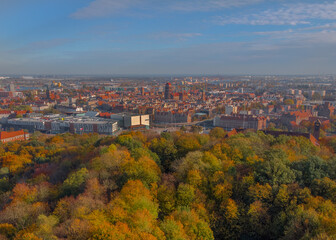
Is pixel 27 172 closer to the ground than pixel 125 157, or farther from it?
closer to the ground

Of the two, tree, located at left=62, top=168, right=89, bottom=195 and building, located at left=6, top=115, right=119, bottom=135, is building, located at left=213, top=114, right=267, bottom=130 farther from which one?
tree, located at left=62, top=168, right=89, bottom=195

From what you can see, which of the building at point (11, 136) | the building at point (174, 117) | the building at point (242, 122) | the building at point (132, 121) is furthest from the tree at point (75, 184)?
the building at point (174, 117)

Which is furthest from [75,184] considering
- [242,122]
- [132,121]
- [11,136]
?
[242,122]

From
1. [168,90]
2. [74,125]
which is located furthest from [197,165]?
[168,90]

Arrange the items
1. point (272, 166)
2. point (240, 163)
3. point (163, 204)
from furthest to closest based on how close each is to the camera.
A: point (240, 163) → point (272, 166) → point (163, 204)

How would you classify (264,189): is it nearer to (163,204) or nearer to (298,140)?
(163,204)

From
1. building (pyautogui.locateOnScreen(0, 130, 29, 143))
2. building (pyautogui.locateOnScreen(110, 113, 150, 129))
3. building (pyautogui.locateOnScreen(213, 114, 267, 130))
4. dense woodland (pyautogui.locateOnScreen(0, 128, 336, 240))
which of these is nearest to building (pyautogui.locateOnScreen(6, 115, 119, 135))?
building (pyautogui.locateOnScreen(110, 113, 150, 129))

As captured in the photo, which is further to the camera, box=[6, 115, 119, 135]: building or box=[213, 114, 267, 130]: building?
box=[213, 114, 267, 130]: building
